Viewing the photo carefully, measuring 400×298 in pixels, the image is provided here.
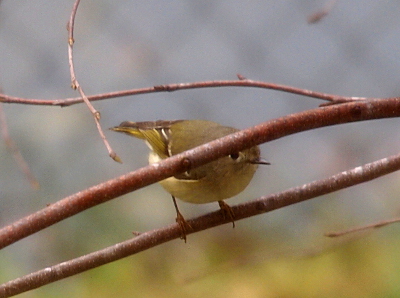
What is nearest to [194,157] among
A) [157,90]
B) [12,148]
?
[157,90]

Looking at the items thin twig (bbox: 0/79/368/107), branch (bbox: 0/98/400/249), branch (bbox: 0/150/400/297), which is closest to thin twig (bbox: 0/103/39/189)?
thin twig (bbox: 0/79/368/107)

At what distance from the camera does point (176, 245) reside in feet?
6.51

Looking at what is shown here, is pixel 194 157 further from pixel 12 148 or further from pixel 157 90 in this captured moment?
pixel 12 148

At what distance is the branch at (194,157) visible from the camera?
2.02 feet

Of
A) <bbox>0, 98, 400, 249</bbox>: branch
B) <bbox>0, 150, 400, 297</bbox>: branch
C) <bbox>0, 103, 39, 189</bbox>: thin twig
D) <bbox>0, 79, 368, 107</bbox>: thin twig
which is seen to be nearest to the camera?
<bbox>0, 98, 400, 249</bbox>: branch

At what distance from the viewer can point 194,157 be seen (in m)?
0.65

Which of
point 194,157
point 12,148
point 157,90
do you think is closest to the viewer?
point 194,157

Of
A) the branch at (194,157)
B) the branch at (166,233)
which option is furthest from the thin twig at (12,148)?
the branch at (194,157)

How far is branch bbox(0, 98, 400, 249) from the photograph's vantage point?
0.62 metres

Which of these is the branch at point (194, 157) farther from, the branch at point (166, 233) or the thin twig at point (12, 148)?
the thin twig at point (12, 148)

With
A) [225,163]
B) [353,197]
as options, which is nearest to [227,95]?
[353,197]

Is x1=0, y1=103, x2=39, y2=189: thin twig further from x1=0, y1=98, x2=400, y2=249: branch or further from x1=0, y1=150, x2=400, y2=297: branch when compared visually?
x1=0, y1=98, x2=400, y2=249: branch

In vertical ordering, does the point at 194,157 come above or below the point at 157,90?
below

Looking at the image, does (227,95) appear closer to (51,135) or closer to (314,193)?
(51,135)
